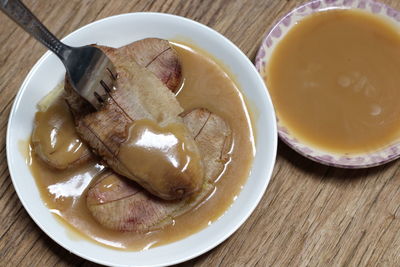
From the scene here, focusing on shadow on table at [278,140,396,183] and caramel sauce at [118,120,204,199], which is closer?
caramel sauce at [118,120,204,199]

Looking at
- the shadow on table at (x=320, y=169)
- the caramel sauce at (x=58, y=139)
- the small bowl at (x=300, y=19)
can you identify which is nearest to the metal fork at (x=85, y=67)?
the caramel sauce at (x=58, y=139)

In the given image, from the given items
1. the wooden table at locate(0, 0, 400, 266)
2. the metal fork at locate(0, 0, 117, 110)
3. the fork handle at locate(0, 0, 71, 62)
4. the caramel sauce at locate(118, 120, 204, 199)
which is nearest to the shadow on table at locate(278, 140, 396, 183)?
the wooden table at locate(0, 0, 400, 266)

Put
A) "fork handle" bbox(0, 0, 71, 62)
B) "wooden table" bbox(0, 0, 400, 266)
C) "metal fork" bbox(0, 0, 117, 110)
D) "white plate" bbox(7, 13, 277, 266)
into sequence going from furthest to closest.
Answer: "wooden table" bbox(0, 0, 400, 266) < "white plate" bbox(7, 13, 277, 266) < "metal fork" bbox(0, 0, 117, 110) < "fork handle" bbox(0, 0, 71, 62)

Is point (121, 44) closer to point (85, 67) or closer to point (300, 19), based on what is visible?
Result: point (85, 67)

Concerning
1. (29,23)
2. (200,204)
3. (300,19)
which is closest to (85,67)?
(29,23)

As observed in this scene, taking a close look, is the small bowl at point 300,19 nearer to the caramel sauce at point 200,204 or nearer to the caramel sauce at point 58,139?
the caramel sauce at point 200,204

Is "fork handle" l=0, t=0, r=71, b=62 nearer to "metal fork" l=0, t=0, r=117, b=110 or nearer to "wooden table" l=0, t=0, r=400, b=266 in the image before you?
"metal fork" l=0, t=0, r=117, b=110
